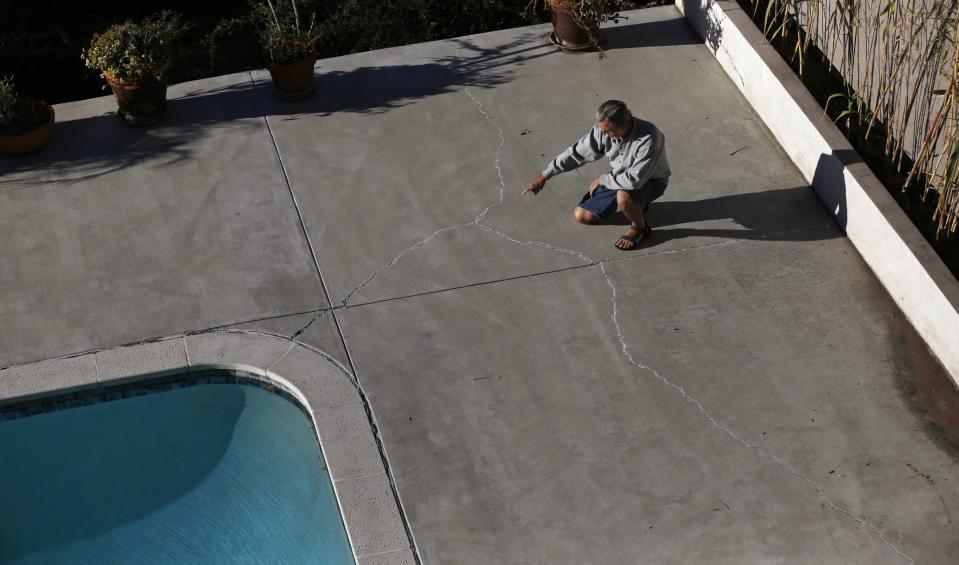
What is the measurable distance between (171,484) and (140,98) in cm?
316

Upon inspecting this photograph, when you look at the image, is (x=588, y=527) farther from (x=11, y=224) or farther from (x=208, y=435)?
(x=11, y=224)

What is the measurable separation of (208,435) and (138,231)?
1.65 meters

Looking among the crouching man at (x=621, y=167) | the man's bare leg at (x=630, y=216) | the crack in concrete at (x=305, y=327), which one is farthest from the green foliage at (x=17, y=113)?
the man's bare leg at (x=630, y=216)

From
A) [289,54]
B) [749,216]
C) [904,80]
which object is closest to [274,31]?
[289,54]

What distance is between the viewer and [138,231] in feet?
23.9

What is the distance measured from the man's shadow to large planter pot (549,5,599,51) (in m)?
1.86

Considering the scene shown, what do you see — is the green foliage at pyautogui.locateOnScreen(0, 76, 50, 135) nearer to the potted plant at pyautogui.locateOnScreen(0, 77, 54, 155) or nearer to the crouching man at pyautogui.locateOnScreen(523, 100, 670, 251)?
the potted plant at pyautogui.locateOnScreen(0, 77, 54, 155)

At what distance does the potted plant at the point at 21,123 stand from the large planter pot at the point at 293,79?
166cm

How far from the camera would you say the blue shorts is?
6965mm

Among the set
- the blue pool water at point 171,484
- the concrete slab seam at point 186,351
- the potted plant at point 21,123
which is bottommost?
the blue pool water at point 171,484

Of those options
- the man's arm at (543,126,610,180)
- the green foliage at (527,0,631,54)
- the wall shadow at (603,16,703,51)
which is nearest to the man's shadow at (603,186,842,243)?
the man's arm at (543,126,610,180)

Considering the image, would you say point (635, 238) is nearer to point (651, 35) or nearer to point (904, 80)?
point (904, 80)

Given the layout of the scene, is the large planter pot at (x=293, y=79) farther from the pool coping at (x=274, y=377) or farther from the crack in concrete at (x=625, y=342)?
the pool coping at (x=274, y=377)

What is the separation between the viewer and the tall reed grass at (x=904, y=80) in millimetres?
6426
